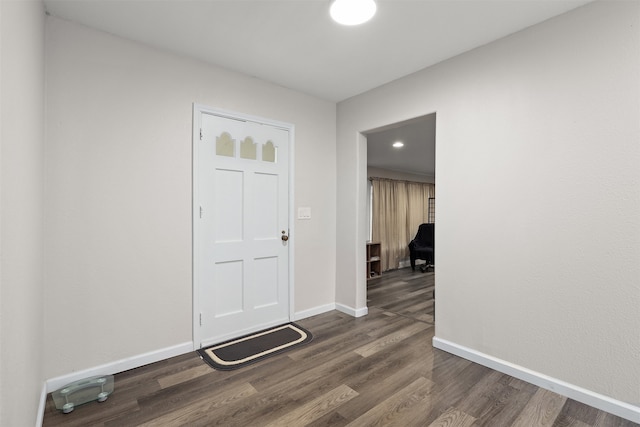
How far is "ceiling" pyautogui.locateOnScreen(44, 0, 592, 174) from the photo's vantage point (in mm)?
1897

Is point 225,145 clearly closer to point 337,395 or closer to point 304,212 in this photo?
point 304,212

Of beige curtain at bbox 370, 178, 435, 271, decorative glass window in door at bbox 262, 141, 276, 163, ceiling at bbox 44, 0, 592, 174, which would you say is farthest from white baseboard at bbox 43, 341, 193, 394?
beige curtain at bbox 370, 178, 435, 271

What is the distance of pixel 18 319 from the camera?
114 cm

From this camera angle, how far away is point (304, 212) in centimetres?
328

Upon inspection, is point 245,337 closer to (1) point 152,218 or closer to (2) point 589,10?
(1) point 152,218

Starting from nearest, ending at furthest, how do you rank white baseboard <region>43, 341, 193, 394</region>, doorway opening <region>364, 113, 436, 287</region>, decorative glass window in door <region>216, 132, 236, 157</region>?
1. white baseboard <region>43, 341, 193, 394</region>
2. decorative glass window in door <region>216, 132, 236, 157</region>
3. doorway opening <region>364, 113, 436, 287</region>

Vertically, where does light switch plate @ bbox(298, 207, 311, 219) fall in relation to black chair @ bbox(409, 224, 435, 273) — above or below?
above

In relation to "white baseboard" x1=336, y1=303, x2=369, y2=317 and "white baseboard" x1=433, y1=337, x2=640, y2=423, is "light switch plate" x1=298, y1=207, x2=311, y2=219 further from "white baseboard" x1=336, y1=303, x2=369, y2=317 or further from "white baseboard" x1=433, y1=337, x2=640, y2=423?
"white baseboard" x1=433, y1=337, x2=640, y2=423

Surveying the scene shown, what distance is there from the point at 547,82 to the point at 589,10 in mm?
423

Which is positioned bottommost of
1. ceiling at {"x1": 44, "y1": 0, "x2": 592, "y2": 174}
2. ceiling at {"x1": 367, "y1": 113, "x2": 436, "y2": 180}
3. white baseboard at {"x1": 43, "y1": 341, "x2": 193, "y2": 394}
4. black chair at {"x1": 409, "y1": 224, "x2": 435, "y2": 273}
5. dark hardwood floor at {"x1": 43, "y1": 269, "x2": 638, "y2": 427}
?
dark hardwood floor at {"x1": 43, "y1": 269, "x2": 638, "y2": 427}

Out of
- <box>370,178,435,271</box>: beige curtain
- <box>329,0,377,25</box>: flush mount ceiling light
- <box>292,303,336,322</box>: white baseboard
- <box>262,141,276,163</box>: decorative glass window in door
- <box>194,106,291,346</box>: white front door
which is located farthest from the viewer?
<box>370,178,435,271</box>: beige curtain

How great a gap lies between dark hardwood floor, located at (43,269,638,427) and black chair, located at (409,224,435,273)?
392cm

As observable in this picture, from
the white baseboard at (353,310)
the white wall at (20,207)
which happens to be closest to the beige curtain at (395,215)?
the white baseboard at (353,310)

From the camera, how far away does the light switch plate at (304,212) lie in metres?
3.25
